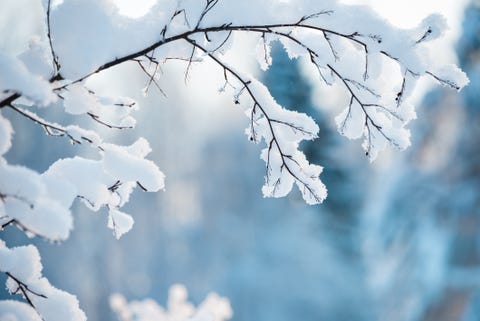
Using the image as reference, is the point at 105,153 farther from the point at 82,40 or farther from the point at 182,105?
the point at 182,105

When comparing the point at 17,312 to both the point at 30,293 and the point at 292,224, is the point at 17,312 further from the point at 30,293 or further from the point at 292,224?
the point at 292,224

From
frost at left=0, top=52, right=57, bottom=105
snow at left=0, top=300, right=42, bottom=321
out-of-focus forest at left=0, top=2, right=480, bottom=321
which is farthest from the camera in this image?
out-of-focus forest at left=0, top=2, right=480, bottom=321

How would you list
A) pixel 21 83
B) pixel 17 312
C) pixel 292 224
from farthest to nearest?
pixel 292 224
pixel 17 312
pixel 21 83

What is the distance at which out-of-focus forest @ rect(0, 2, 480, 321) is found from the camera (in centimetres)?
693

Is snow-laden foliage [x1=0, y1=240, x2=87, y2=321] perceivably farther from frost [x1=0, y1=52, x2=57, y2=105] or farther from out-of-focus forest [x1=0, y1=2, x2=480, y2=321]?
out-of-focus forest [x1=0, y1=2, x2=480, y2=321]

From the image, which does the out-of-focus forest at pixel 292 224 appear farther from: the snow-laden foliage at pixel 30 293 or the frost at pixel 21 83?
the frost at pixel 21 83

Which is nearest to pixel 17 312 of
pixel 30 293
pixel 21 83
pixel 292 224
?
pixel 30 293

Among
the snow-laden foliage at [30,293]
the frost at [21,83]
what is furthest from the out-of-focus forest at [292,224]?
the frost at [21,83]

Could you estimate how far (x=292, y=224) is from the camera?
39.7ft

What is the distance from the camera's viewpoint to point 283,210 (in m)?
12.7

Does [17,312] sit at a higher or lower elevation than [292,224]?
lower

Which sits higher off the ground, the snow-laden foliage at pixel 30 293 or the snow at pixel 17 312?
the snow-laden foliage at pixel 30 293

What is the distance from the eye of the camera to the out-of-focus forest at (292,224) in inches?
273

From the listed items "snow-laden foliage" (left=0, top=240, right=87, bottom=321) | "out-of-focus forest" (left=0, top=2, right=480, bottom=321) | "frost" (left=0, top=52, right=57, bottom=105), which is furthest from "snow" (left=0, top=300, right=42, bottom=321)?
"out-of-focus forest" (left=0, top=2, right=480, bottom=321)
